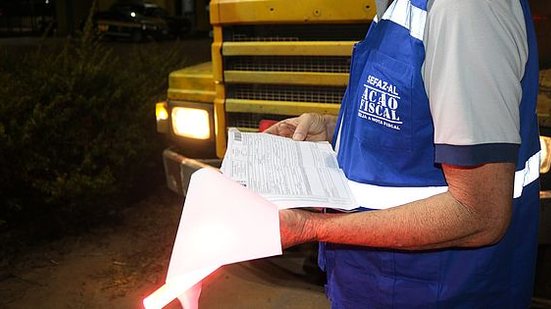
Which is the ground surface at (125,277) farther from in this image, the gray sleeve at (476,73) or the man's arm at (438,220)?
the gray sleeve at (476,73)

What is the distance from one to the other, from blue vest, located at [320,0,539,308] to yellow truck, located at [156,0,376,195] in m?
1.62

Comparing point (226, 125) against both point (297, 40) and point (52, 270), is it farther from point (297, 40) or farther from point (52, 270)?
point (52, 270)

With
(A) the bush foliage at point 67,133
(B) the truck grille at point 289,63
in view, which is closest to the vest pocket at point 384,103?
(B) the truck grille at point 289,63

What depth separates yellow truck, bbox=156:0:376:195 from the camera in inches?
124

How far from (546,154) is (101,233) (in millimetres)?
3382

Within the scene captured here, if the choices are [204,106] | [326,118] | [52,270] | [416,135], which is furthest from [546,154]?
[52,270]

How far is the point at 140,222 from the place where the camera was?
5086mm

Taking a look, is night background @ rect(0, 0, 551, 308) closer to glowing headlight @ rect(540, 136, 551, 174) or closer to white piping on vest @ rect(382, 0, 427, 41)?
glowing headlight @ rect(540, 136, 551, 174)

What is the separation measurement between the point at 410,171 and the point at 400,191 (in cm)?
5

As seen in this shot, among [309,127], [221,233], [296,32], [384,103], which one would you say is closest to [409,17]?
[384,103]

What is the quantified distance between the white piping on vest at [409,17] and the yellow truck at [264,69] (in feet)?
5.43

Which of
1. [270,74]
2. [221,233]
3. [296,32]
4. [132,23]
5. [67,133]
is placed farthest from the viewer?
[132,23]

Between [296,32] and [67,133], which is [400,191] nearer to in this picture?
[296,32]

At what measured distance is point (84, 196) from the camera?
468 cm
